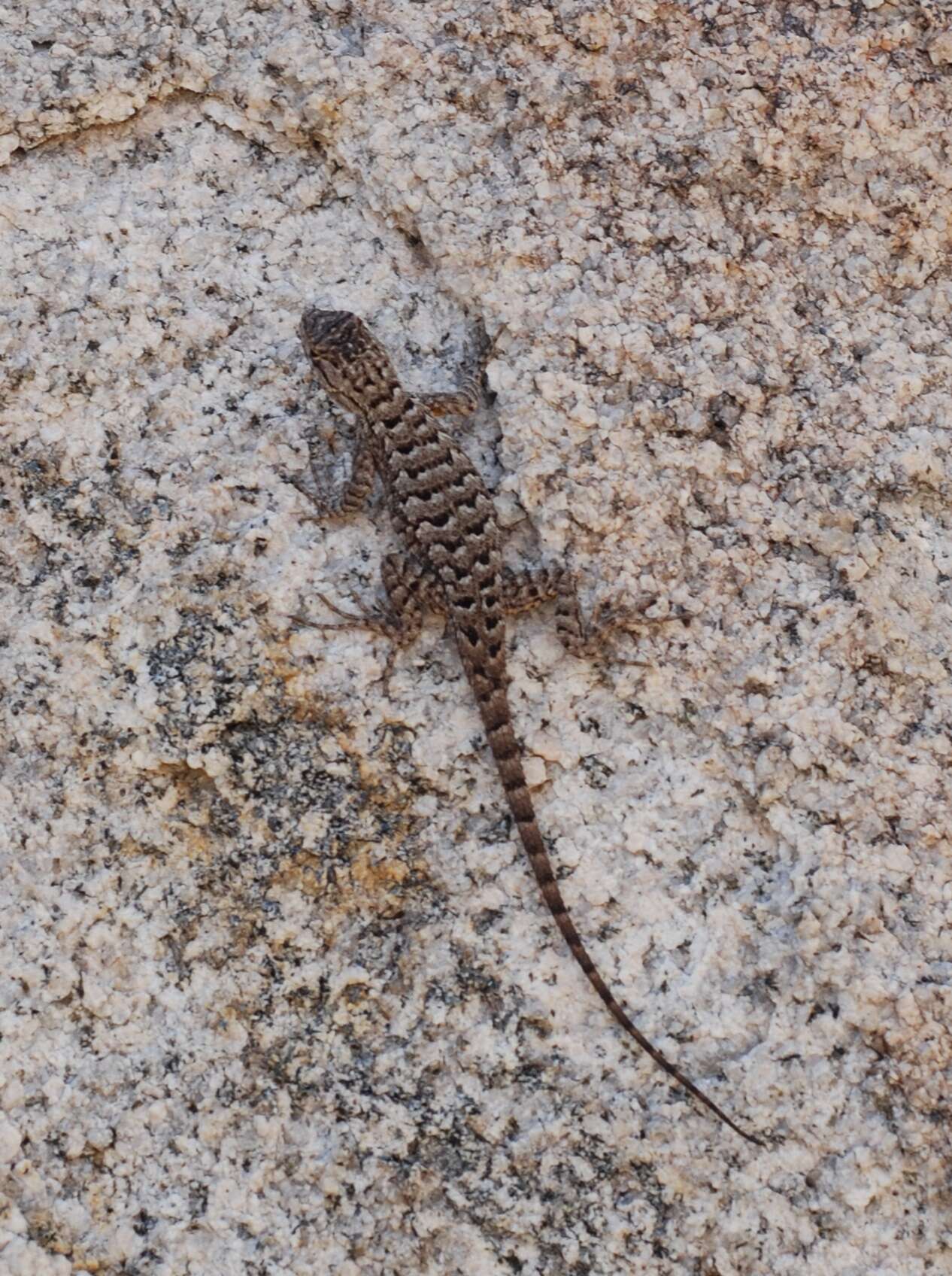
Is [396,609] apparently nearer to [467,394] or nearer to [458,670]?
[458,670]

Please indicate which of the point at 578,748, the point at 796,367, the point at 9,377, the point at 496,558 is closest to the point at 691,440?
the point at 796,367

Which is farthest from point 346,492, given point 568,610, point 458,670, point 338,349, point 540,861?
point 540,861

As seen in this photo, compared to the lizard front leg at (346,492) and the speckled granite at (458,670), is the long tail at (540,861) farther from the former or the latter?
the lizard front leg at (346,492)

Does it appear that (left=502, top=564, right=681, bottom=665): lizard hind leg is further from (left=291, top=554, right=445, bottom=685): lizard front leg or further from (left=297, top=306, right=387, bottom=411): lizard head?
(left=297, top=306, right=387, bottom=411): lizard head

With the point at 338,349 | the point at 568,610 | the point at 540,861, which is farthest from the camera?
the point at 338,349

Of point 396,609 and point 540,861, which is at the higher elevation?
point 396,609

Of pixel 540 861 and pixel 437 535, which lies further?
pixel 437 535

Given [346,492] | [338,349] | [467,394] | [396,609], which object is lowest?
[396,609]

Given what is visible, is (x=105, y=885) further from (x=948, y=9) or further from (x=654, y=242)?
(x=948, y=9)
